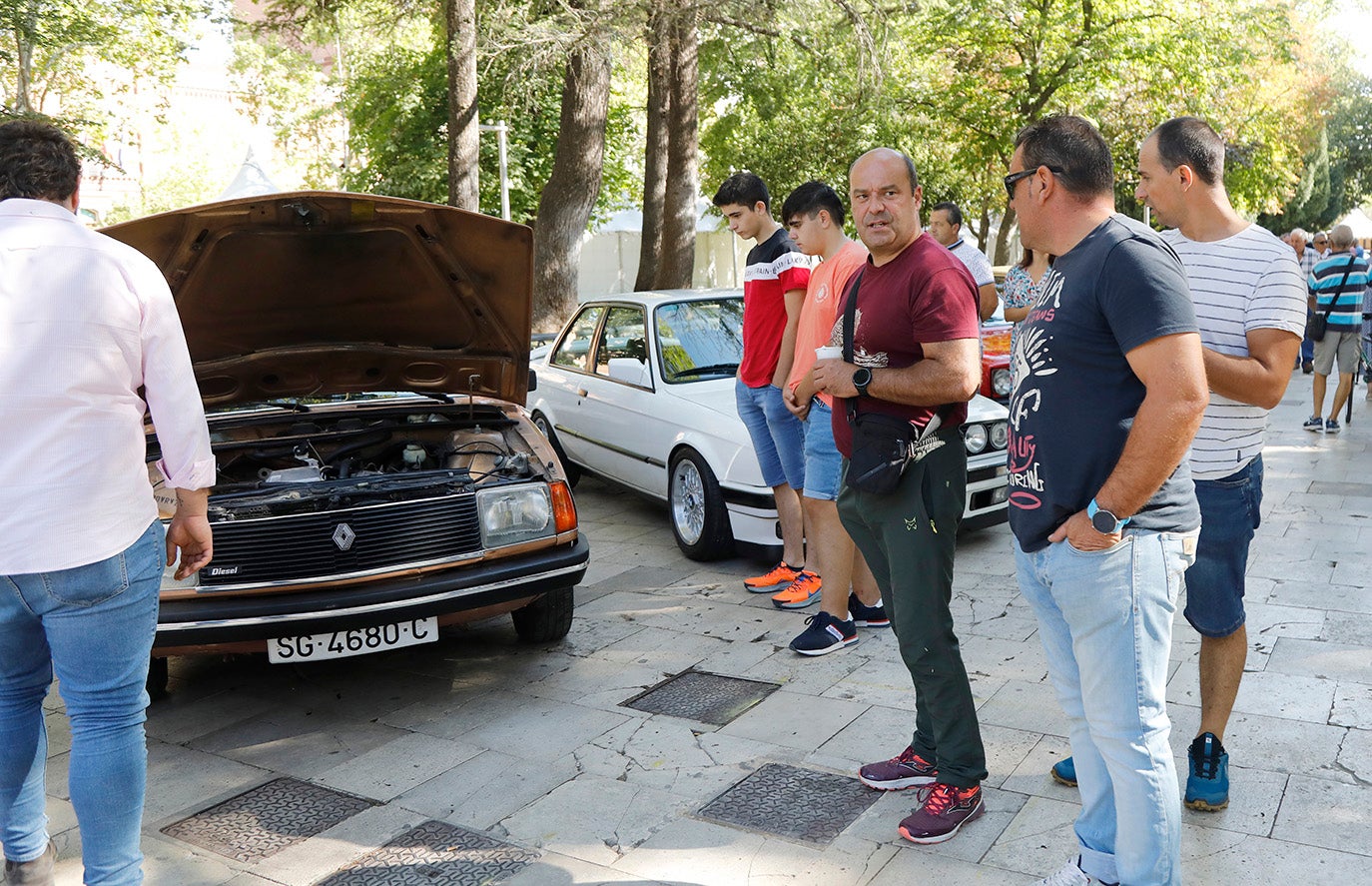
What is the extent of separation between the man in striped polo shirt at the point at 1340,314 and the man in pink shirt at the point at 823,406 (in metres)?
7.69

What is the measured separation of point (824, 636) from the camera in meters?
5.21

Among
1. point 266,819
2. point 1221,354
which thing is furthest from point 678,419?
point 1221,354

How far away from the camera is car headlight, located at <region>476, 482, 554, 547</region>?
4.72 meters

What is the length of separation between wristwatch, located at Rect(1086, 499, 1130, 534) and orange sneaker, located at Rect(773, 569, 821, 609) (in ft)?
11.6

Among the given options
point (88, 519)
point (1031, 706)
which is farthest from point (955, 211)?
point (88, 519)

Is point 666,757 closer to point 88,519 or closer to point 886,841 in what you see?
point 886,841

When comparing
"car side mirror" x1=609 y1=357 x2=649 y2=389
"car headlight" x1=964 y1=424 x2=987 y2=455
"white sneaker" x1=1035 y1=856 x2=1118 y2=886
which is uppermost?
"car side mirror" x1=609 y1=357 x2=649 y2=389

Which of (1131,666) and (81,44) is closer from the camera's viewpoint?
(1131,666)

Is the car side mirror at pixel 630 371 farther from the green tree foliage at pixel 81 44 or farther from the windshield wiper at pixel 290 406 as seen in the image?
the green tree foliage at pixel 81 44

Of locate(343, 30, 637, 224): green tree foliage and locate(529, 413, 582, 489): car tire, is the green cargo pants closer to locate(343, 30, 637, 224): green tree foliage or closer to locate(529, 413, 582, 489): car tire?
locate(529, 413, 582, 489): car tire

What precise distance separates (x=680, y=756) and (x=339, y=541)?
157 centimetres

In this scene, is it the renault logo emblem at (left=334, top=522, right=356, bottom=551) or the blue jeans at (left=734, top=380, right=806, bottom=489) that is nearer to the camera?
the renault logo emblem at (left=334, top=522, right=356, bottom=551)

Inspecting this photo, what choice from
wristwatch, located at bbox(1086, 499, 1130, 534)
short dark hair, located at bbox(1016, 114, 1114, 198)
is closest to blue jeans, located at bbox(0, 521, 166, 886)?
wristwatch, located at bbox(1086, 499, 1130, 534)

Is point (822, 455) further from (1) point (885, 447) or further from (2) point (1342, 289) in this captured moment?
(2) point (1342, 289)
